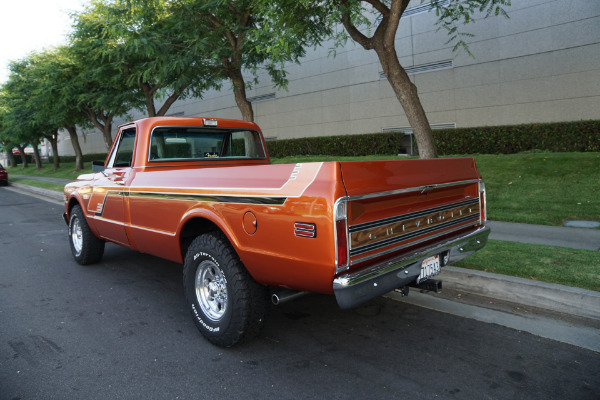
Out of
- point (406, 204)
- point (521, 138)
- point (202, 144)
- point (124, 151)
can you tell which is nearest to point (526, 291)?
point (406, 204)

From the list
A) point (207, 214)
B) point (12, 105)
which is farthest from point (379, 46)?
point (12, 105)

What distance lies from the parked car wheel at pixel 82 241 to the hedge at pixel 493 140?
1166 centimetres

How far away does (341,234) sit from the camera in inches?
101

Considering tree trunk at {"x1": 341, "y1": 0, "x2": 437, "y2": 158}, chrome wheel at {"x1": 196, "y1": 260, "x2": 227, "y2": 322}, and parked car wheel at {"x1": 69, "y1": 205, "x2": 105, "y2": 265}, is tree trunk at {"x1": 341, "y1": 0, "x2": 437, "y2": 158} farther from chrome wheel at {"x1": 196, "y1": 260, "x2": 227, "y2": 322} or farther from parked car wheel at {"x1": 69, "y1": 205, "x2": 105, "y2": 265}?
chrome wheel at {"x1": 196, "y1": 260, "x2": 227, "y2": 322}

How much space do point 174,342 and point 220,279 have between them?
69 cm

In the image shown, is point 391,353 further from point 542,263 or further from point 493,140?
point 493,140

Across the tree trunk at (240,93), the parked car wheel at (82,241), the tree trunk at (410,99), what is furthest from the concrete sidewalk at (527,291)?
the tree trunk at (240,93)

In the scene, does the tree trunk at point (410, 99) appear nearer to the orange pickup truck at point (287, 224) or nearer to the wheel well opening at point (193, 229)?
the orange pickup truck at point (287, 224)

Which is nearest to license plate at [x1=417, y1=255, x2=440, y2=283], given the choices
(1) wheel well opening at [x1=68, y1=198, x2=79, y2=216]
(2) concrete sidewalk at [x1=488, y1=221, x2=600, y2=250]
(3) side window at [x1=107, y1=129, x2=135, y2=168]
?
(3) side window at [x1=107, y1=129, x2=135, y2=168]

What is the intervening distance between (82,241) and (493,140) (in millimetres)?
12105

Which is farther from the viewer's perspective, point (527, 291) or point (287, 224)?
point (527, 291)

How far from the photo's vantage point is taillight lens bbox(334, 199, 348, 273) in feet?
8.30

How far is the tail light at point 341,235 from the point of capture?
8.30 ft

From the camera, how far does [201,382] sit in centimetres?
289
